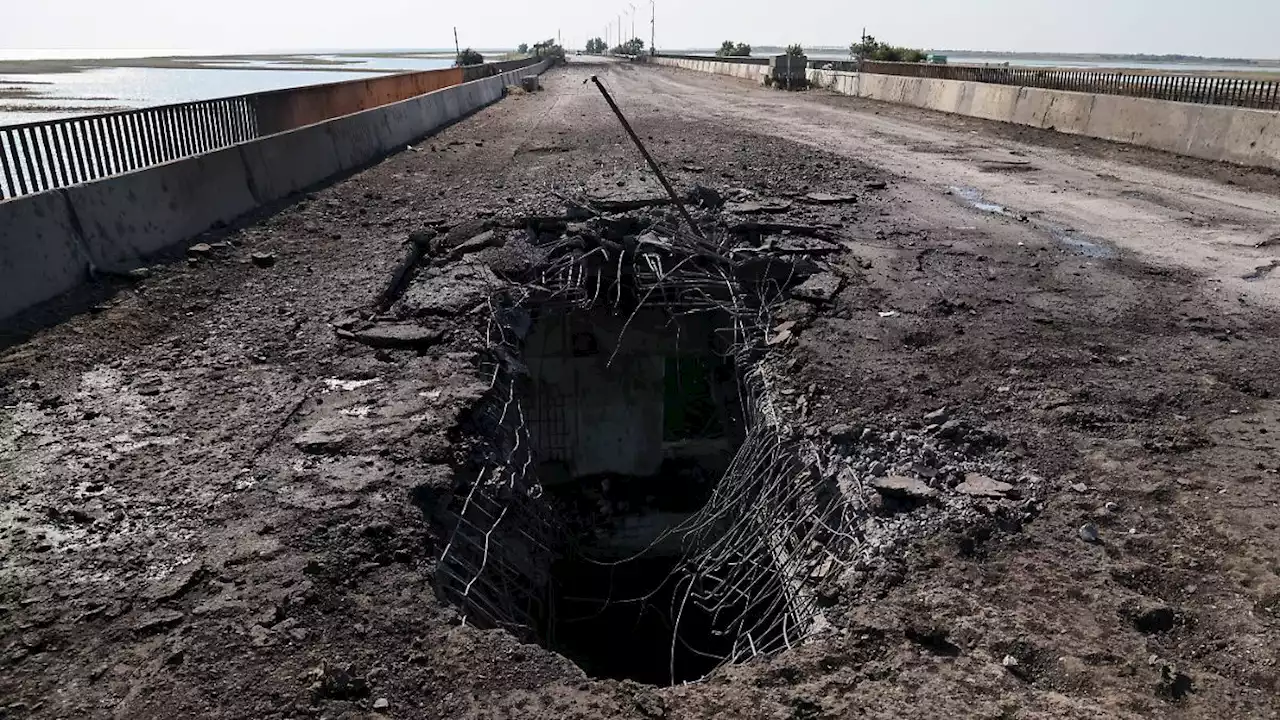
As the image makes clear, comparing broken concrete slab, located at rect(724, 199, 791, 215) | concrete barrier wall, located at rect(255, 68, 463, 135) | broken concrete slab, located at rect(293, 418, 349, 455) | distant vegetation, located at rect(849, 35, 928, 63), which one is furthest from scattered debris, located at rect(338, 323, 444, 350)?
distant vegetation, located at rect(849, 35, 928, 63)

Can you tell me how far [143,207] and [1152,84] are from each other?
55.1ft

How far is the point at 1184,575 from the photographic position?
10.2 feet

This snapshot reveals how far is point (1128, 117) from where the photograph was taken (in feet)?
46.0

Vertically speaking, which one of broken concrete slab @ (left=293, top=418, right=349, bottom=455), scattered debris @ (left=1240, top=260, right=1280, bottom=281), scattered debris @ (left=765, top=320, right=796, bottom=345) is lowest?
broken concrete slab @ (left=293, top=418, right=349, bottom=455)

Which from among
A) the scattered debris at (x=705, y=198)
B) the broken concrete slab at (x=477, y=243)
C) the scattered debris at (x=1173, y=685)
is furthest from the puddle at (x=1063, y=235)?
the scattered debris at (x=1173, y=685)

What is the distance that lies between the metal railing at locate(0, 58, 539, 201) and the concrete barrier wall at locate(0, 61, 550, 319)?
0.32 meters

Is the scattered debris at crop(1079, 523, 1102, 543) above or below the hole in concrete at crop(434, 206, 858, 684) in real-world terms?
above

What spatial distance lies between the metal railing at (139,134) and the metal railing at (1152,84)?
15.0m

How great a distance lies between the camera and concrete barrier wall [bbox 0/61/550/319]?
5.45 metres

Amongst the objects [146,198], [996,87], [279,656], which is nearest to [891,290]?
[279,656]

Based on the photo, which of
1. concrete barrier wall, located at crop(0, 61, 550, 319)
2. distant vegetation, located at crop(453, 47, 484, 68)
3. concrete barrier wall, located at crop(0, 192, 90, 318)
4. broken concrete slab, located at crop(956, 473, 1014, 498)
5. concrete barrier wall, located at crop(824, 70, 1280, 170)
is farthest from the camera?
distant vegetation, located at crop(453, 47, 484, 68)

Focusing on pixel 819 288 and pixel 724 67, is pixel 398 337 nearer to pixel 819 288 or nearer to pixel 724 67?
pixel 819 288

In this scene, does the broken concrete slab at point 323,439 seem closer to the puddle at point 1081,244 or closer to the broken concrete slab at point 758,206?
the broken concrete slab at point 758,206

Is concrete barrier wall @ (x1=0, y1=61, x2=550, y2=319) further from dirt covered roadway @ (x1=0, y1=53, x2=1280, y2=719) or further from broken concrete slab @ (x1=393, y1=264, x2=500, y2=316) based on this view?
broken concrete slab @ (x1=393, y1=264, x2=500, y2=316)
